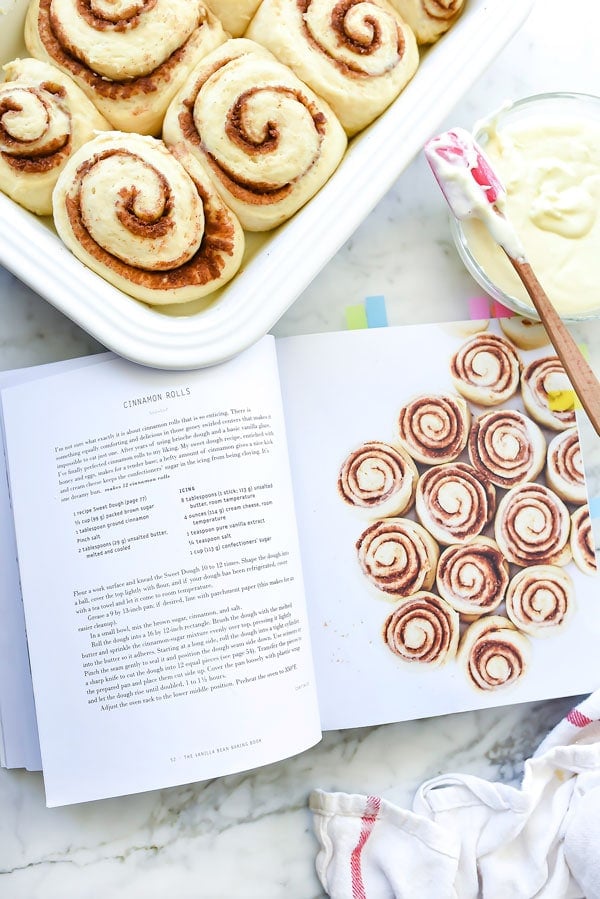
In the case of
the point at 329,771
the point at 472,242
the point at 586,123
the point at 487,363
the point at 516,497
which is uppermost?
the point at 586,123

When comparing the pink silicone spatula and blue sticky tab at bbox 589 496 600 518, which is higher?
the pink silicone spatula

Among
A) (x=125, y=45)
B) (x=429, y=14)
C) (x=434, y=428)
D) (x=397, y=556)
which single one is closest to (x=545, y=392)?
(x=434, y=428)

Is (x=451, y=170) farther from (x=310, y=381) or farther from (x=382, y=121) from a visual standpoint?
(x=310, y=381)

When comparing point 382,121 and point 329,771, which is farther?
point 329,771

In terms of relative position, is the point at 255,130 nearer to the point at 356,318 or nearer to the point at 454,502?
A: the point at 356,318

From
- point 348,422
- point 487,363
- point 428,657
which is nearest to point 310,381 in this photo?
point 348,422

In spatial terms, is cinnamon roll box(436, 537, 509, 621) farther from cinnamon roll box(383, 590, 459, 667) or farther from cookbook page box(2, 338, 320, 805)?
cookbook page box(2, 338, 320, 805)

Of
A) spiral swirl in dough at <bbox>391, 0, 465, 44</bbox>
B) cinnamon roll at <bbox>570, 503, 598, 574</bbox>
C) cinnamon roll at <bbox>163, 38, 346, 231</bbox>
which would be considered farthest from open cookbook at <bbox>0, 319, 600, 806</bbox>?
spiral swirl in dough at <bbox>391, 0, 465, 44</bbox>
